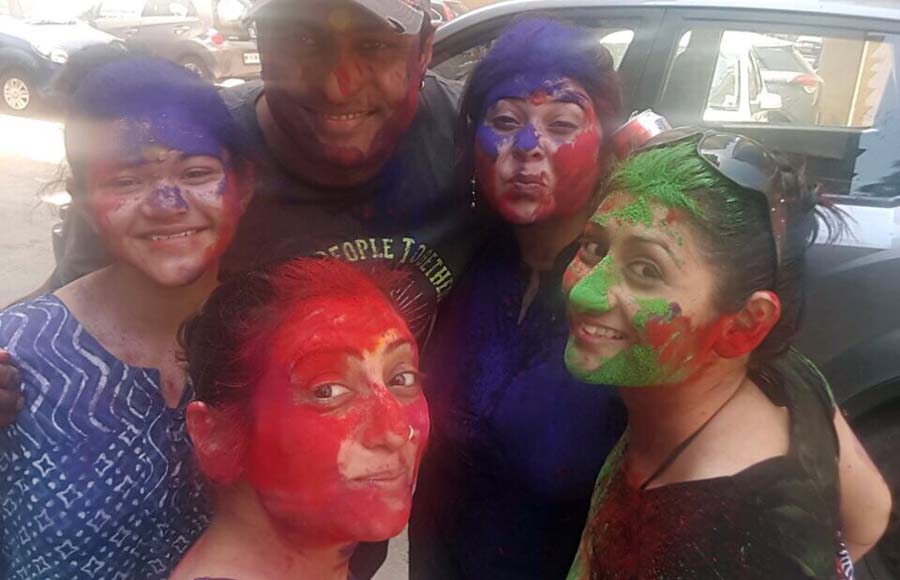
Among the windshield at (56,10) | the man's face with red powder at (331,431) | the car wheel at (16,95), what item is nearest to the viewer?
the man's face with red powder at (331,431)

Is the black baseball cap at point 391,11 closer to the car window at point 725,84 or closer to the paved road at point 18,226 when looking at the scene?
the car window at point 725,84

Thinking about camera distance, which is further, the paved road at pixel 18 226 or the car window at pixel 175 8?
the paved road at pixel 18 226

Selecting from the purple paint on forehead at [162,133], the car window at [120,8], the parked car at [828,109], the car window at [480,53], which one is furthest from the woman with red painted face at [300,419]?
the car window at [120,8]

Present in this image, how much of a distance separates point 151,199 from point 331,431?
0.42m

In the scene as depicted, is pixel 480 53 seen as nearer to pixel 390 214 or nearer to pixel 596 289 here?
pixel 390 214

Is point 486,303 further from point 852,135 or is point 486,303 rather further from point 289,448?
point 852,135

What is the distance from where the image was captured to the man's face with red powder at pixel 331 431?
114 cm

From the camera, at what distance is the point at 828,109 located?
2.55m

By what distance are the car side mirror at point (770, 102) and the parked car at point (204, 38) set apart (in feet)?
5.31

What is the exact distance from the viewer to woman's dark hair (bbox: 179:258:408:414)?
1.17 m

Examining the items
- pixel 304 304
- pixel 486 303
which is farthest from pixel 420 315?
pixel 304 304

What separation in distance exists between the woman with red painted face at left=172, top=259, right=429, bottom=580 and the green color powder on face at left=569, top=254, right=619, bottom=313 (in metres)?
0.27

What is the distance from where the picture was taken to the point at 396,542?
3111mm

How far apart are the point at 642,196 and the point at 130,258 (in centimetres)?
76
